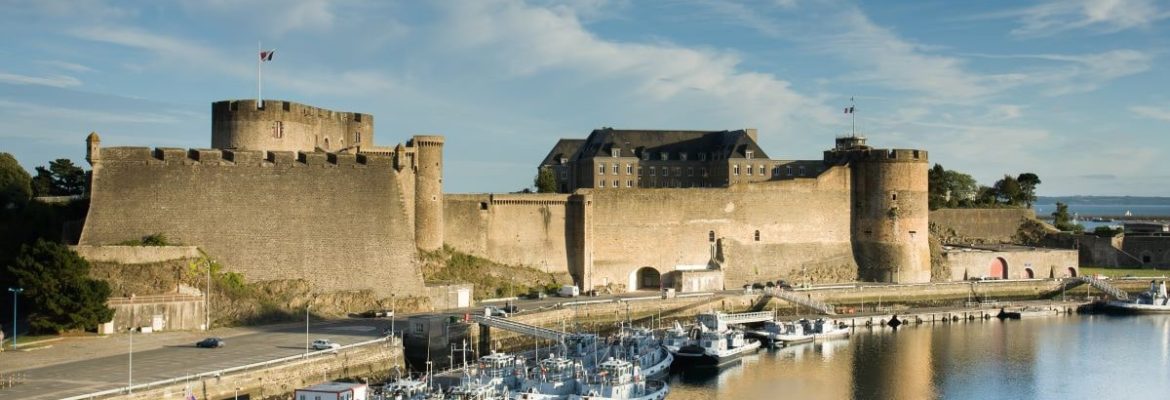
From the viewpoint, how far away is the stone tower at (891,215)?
49.2m

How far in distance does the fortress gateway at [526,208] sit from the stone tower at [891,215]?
0.06 meters

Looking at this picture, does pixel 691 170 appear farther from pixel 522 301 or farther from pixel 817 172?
pixel 522 301

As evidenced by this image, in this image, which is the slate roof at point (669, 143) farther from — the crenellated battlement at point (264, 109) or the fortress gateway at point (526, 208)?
the crenellated battlement at point (264, 109)

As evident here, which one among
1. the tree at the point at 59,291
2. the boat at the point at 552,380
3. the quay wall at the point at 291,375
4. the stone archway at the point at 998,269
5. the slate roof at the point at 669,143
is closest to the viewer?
the quay wall at the point at 291,375

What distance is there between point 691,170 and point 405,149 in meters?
20.7

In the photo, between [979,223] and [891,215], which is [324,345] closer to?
[891,215]

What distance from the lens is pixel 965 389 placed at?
103 ft

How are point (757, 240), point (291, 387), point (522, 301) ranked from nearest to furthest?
point (291, 387) → point (522, 301) → point (757, 240)

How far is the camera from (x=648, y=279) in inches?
1839

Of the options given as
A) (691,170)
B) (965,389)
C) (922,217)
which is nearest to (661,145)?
(691,170)

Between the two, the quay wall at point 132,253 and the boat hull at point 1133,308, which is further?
the boat hull at point 1133,308

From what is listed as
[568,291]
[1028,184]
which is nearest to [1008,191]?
[1028,184]

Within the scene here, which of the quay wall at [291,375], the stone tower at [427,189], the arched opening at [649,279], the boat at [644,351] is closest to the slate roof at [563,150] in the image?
the arched opening at [649,279]

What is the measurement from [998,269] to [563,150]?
2110cm
